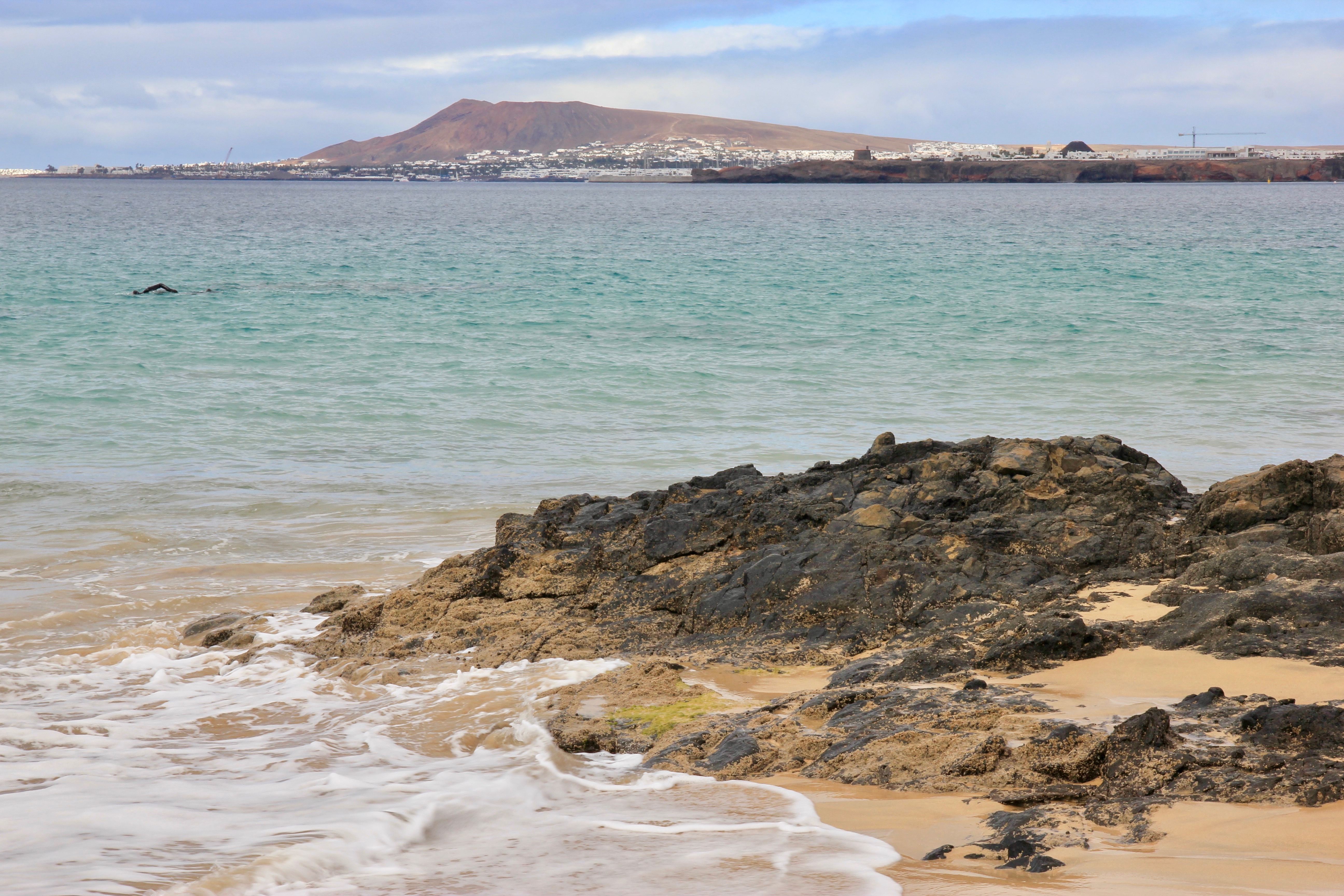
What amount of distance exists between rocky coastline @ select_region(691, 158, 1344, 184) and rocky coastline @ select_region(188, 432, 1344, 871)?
15869 centimetres

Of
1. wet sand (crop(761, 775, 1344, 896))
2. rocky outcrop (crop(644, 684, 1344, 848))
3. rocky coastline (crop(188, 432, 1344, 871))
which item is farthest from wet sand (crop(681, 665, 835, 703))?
wet sand (crop(761, 775, 1344, 896))

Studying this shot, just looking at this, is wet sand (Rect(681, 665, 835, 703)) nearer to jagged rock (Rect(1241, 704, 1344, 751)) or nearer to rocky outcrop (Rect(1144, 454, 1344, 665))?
rocky outcrop (Rect(1144, 454, 1344, 665))

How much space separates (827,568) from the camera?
5789 millimetres

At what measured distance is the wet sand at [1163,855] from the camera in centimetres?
288

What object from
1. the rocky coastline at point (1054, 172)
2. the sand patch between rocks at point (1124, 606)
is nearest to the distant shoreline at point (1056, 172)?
the rocky coastline at point (1054, 172)

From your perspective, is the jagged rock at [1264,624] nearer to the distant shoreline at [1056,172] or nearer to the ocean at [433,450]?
the ocean at [433,450]

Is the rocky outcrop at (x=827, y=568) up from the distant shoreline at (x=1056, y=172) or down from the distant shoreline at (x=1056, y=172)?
down

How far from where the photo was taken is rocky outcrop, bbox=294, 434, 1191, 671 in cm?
532

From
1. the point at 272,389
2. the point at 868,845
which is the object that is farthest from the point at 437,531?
the point at 272,389

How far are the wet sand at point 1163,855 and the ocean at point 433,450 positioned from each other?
16 cm

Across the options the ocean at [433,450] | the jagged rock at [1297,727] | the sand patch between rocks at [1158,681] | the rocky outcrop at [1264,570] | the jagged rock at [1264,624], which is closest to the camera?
the jagged rock at [1297,727]

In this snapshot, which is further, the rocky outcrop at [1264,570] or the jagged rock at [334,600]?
the jagged rock at [334,600]

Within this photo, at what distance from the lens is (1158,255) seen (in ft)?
125

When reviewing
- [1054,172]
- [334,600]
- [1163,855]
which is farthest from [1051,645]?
[1054,172]
